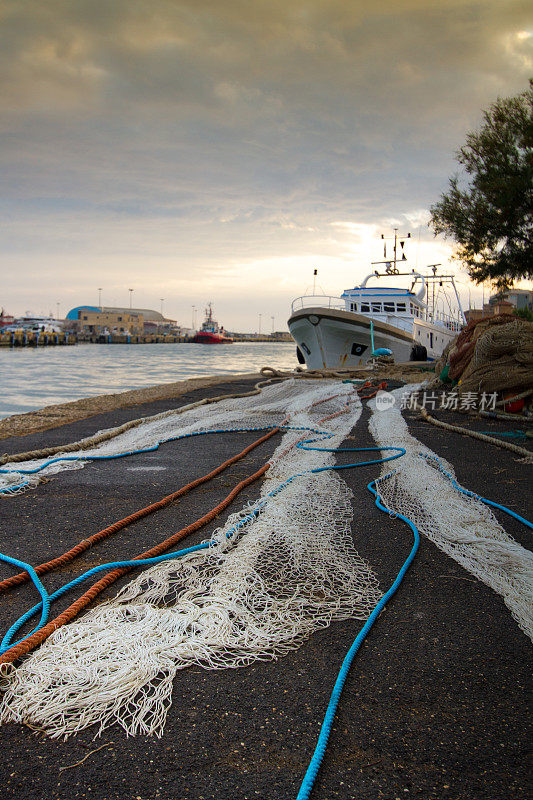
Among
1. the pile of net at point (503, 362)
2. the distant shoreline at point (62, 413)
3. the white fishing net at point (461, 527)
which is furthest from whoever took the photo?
the pile of net at point (503, 362)

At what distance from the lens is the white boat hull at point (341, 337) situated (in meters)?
17.5

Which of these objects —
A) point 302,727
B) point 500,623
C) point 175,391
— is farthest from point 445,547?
point 175,391

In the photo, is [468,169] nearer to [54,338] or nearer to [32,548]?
[32,548]

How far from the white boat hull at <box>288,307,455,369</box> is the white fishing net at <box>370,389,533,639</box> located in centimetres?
1354

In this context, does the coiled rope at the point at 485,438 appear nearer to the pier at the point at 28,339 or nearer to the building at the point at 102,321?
the pier at the point at 28,339

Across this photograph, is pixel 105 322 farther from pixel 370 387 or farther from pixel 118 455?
pixel 118 455

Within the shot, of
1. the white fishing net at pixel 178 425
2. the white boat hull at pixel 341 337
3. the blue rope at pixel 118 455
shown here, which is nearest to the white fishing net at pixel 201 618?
the blue rope at pixel 118 455

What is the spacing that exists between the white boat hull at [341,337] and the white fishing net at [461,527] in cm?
1354

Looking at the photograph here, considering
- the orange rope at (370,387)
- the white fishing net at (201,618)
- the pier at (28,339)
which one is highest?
the pier at (28,339)

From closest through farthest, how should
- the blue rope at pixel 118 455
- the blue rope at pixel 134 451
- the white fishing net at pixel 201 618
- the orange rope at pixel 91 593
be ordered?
the white fishing net at pixel 201 618 → the orange rope at pixel 91 593 → the blue rope at pixel 118 455 → the blue rope at pixel 134 451

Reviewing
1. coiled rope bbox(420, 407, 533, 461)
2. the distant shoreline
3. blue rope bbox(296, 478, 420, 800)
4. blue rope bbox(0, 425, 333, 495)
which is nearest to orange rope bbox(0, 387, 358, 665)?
blue rope bbox(296, 478, 420, 800)

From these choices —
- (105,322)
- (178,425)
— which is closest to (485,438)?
(178,425)

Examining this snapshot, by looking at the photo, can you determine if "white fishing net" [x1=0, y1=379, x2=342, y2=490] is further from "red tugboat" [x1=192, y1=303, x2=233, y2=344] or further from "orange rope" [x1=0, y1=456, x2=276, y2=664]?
"red tugboat" [x1=192, y1=303, x2=233, y2=344]

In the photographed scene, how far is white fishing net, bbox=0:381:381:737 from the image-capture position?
1477mm
